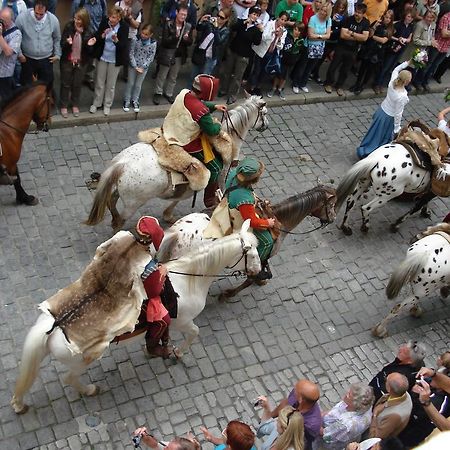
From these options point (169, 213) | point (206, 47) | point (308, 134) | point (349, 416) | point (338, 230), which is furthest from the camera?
point (308, 134)

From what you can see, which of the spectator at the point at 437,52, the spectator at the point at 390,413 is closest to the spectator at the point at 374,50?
the spectator at the point at 437,52

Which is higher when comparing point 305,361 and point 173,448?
point 173,448

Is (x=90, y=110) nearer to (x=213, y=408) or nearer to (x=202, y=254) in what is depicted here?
(x=202, y=254)

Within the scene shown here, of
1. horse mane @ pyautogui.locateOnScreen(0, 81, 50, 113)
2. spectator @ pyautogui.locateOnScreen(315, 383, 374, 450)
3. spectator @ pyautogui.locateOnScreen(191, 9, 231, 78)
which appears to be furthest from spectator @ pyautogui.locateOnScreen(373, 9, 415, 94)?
spectator @ pyautogui.locateOnScreen(315, 383, 374, 450)

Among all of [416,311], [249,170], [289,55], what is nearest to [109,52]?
[289,55]

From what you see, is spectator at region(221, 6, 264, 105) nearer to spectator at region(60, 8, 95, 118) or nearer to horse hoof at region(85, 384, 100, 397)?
spectator at region(60, 8, 95, 118)

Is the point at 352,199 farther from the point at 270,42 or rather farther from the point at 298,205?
the point at 270,42

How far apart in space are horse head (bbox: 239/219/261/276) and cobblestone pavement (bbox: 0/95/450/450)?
1200mm

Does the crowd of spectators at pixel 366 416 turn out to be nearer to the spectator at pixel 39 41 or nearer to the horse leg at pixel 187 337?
the horse leg at pixel 187 337

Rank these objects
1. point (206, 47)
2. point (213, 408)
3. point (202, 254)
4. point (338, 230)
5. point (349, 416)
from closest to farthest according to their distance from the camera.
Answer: point (349, 416) → point (202, 254) → point (213, 408) → point (338, 230) → point (206, 47)

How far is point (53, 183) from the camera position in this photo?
28.5ft

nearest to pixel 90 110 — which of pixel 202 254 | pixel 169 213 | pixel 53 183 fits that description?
pixel 53 183

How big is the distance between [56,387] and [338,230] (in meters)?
4.95

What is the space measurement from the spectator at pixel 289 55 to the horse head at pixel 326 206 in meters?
4.59
